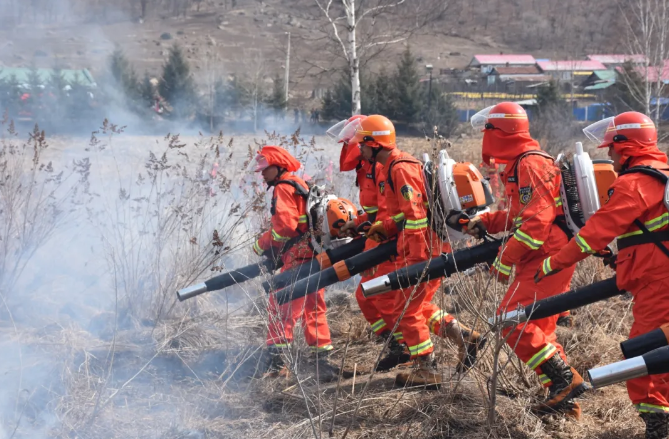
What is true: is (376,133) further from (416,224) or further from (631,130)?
(631,130)

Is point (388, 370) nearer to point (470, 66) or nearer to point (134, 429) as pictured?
point (134, 429)

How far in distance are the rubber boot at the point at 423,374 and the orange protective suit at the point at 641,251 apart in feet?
4.17

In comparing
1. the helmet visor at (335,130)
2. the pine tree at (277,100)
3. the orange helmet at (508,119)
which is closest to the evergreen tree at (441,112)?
the pine tree at (277,100)

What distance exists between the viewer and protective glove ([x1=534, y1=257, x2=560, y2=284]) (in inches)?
141

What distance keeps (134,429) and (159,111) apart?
70.9 feet

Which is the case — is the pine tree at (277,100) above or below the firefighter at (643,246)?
below

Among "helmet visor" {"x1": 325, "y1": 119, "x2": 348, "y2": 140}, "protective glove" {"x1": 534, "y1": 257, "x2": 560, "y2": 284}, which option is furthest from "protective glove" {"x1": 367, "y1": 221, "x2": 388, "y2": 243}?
"protective glove" {"x1": 534, "y1": 257, "x2": 560, "y2": 284}

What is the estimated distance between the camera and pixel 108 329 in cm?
511

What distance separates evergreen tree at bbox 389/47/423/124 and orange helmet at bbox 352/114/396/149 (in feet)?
61.0

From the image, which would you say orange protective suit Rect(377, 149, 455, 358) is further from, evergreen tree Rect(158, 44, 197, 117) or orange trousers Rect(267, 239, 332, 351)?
evergreen tree Rect(158, 44, 197, 117)

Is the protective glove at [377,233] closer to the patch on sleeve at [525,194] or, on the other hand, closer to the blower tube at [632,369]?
the patch on sleeve at [525,194]

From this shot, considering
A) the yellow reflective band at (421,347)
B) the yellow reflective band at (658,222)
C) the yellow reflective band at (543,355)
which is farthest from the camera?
the yellow reflective band at (421,347)

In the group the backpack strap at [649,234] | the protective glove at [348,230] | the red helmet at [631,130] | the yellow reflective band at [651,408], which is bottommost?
the yellow reflective band at [651,408]

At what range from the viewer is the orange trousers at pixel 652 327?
129 inches
